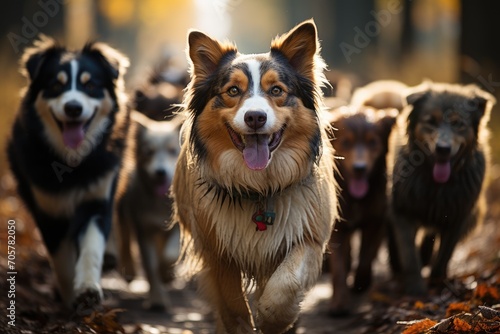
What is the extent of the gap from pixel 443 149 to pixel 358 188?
821mm

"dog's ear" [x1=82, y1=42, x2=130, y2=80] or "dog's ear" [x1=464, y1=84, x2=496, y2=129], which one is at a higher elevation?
"dog's ear" [x1=82, y1=42, x2=130, y2=80]

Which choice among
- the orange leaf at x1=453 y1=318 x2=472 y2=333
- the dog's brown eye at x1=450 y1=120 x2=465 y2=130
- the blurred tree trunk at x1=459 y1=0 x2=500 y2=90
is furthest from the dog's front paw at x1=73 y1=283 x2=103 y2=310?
the blurred tree trunk at x1=459 y1=0 x2=500 y2=90

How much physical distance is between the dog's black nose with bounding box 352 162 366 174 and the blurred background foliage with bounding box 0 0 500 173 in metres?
1.57

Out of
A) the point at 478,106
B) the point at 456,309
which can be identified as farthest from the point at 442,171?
the point at 456,309

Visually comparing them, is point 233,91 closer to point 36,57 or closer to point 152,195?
point 36,57

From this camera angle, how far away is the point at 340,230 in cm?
673

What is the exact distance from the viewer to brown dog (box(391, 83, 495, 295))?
20.4 feet

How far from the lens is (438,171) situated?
6270mm

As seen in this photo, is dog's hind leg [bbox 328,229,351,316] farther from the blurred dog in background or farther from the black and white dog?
the black and white dog

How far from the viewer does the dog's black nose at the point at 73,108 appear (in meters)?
6.05

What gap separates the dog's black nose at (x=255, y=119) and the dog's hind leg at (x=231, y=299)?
41.9 inches

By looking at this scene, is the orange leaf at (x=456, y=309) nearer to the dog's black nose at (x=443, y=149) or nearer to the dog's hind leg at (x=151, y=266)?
the dog's black nose at (x=443, y=149)

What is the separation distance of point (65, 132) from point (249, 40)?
162 ft

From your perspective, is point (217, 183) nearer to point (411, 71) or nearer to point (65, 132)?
point (65, 132)
